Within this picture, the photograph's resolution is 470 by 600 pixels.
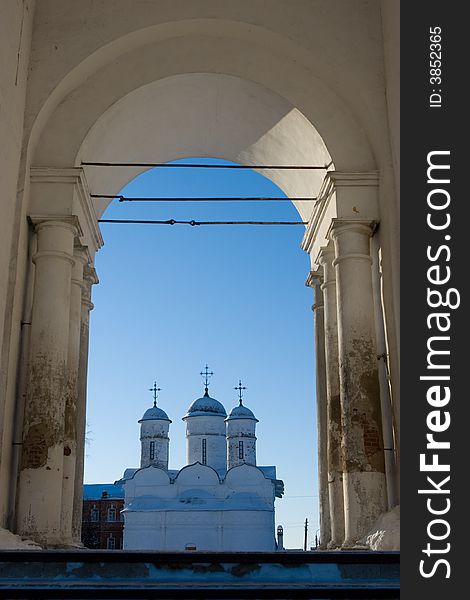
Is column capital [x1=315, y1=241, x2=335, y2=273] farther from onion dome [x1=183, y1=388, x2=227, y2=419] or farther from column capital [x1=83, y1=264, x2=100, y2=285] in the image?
onion dome [x1=183, y1=388, x2=227, y2=419]

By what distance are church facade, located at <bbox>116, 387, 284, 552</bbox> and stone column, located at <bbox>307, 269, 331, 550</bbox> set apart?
1528 inches

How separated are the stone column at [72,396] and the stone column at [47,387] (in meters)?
0.67

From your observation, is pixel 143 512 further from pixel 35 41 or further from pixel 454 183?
pixel 454 183

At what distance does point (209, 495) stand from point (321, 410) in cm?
4430

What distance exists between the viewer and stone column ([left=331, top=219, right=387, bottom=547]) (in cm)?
Answer: 1205

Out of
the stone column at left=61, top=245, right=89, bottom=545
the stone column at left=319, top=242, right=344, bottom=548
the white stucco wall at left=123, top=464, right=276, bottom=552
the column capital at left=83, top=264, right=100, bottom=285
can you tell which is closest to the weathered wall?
the stone column at left=61, top=245, right=89, bottom=545

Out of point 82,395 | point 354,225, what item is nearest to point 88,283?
point 82,395

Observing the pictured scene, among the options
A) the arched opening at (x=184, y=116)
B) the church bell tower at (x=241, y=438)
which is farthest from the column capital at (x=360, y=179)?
the church bell tower at (x=241, y=438)

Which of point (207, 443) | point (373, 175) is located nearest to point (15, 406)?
point (373, 175)

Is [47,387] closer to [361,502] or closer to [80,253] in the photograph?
[80,253]

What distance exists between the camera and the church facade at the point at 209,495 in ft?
182

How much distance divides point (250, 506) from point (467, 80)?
49.6 m

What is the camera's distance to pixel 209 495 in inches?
2283

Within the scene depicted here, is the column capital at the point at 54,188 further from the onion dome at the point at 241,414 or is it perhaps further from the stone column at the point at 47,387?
the onion dome at the point at 241,414
